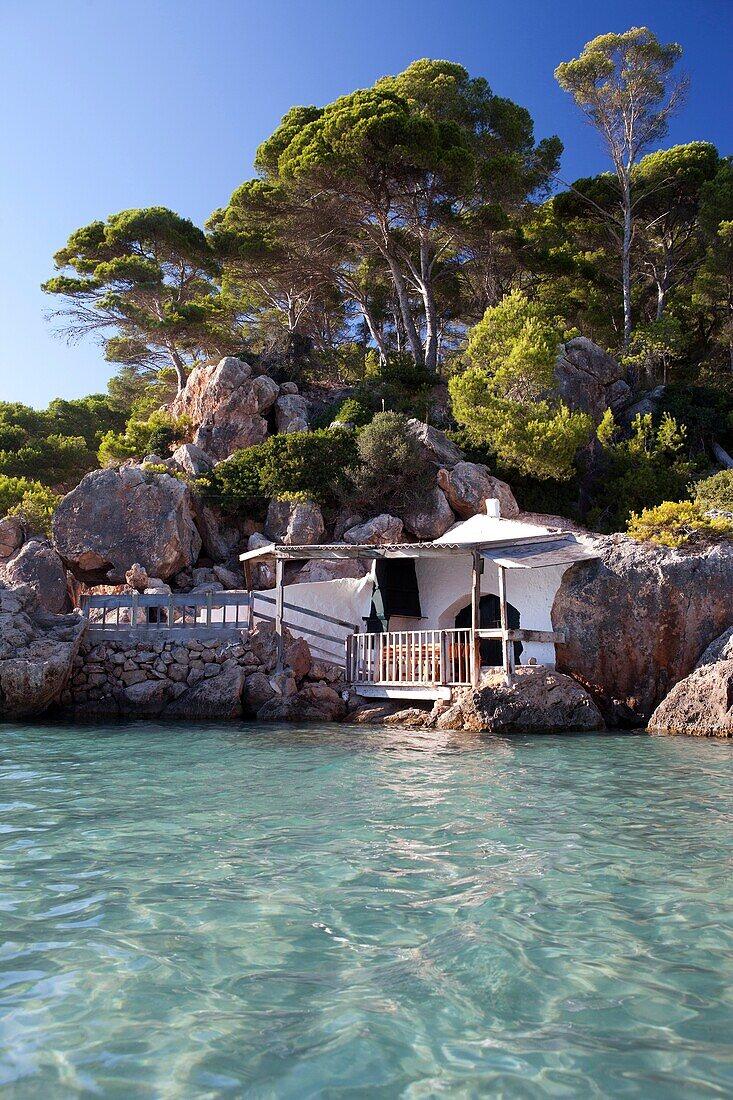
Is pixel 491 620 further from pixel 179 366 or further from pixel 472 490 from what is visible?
pixel 179 366

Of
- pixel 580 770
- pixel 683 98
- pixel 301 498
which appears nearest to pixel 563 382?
pixel 301 498

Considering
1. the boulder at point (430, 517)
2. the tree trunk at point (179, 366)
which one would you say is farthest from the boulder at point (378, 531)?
the tree trunk at point (179, 366)

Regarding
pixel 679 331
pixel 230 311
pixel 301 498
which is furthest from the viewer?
pixel 230 311

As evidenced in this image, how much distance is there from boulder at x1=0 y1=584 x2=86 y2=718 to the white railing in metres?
5.30

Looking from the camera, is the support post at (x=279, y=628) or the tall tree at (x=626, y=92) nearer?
the support post at (x=279, y=628)

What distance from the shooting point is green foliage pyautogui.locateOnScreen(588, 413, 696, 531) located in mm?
23891

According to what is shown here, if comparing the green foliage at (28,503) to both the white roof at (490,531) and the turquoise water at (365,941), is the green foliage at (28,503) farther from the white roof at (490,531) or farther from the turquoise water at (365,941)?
the turquoise water at (365,941)

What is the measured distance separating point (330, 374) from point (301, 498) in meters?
11.3

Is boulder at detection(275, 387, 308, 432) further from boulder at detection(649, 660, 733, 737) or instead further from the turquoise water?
the turquoise water

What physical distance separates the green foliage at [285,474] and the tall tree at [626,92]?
15.3m

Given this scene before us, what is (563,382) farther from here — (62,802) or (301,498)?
(62,802)

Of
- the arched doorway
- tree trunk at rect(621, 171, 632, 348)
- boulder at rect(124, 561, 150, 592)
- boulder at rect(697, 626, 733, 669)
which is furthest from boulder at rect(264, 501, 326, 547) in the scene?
tree trunk at rect(621, 171, 632, 348)

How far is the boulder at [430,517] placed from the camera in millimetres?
22000

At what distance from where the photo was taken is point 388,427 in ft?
76.4
